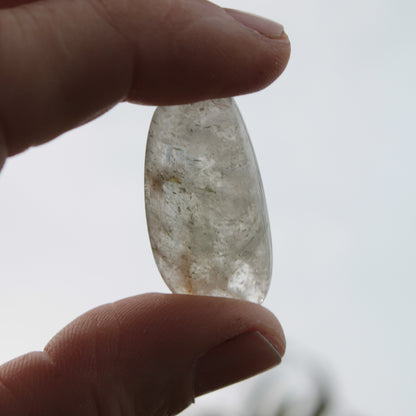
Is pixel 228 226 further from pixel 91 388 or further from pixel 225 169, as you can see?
pixel 91 388

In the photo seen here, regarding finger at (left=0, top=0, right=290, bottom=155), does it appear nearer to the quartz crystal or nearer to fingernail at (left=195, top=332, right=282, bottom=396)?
the quartz crystal

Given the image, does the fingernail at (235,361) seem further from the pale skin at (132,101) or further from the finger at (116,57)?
the finger at (116,57)

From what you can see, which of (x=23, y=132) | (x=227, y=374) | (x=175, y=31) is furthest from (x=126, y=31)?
(x=227, y=374)

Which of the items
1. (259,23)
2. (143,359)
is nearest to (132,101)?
(259,23)

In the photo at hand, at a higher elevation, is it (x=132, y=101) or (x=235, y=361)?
(x=132, y=101)

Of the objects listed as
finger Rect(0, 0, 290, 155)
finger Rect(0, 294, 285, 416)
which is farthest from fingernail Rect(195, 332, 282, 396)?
finger Rect(0, 0, 290, 155)

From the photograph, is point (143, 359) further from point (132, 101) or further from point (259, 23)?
point (259, 23)
